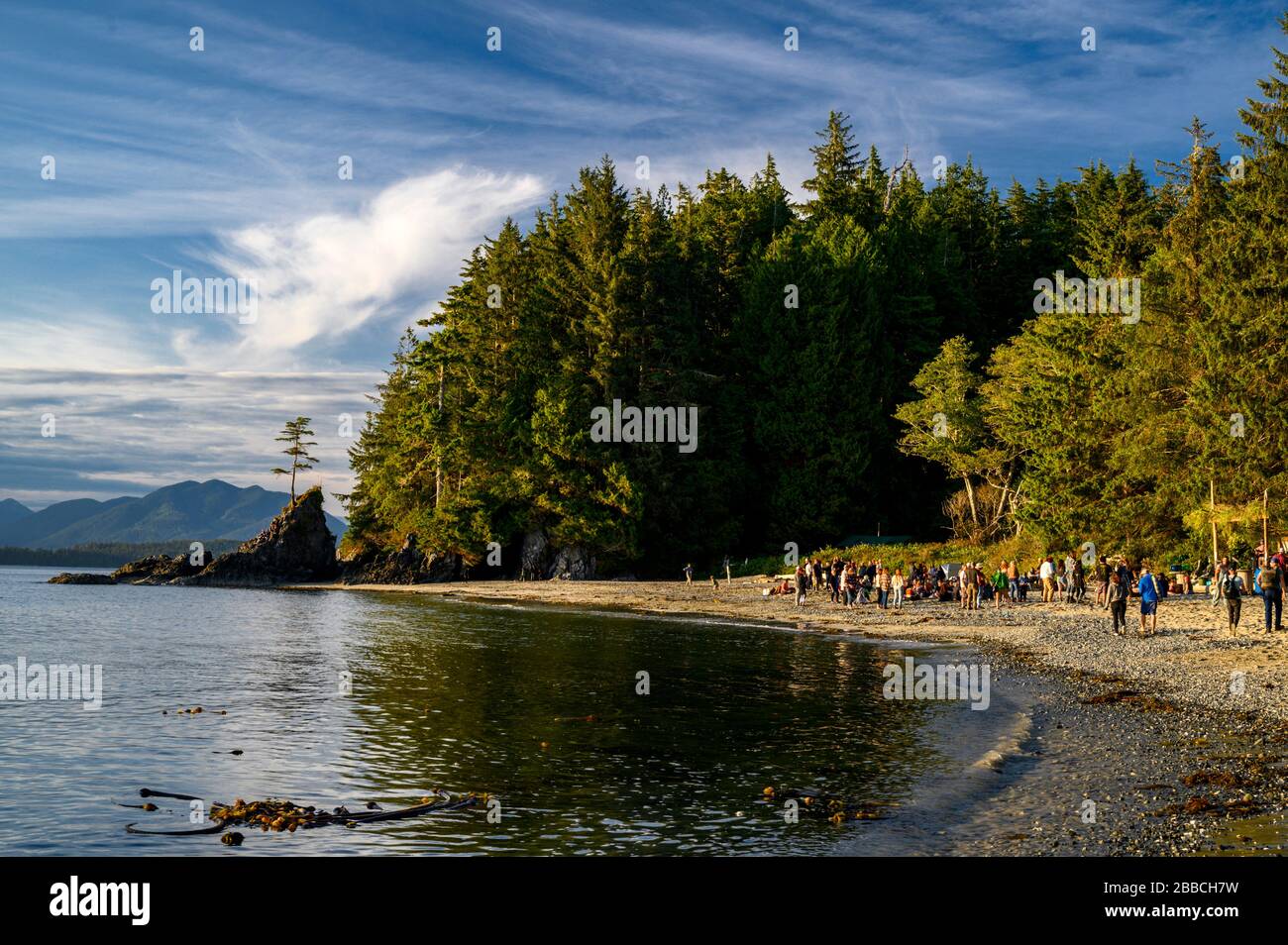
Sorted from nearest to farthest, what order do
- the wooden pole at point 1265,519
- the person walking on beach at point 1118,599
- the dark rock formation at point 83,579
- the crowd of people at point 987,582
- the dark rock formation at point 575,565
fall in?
1. the person walking on beach at point 1118,599
2. the wooden pole at point 1265,519
3. the crowd of people at point 987,582
4. the dark rock formation at point 575,565
5. the dark rock formation at point 83,579

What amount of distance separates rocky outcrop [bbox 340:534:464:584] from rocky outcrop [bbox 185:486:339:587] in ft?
18.5

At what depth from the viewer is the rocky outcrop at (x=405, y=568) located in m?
76.4

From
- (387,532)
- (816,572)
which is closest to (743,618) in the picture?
(816,572)

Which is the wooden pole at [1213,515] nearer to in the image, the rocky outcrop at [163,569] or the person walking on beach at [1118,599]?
the person walking on beach at [1118,599]

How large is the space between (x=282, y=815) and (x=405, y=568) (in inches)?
2723

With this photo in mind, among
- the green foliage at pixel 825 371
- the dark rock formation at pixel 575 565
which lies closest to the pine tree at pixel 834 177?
the green foliage at pixel 825 371

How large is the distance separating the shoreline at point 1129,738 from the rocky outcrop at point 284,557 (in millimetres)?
63313

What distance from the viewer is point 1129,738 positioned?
16344 millimetres

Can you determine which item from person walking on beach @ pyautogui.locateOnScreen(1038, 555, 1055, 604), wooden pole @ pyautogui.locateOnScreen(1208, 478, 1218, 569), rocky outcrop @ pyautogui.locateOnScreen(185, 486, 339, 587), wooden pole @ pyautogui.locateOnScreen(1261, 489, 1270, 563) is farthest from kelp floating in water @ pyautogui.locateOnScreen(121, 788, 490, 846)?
rocky outcrop @ pyautogui.locateOnScreen(185, 486, 339, 587)

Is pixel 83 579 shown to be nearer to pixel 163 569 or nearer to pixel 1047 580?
pixel 163 569

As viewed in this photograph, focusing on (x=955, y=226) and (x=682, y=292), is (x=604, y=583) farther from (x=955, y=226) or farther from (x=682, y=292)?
(x=955, y=226)

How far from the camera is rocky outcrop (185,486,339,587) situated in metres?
87.1

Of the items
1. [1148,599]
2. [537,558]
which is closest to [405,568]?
[537,558]

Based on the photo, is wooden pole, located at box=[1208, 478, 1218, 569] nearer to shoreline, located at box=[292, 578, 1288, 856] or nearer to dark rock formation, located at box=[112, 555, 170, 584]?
shoreline, located at box=[292, 578, 1288, 856]
